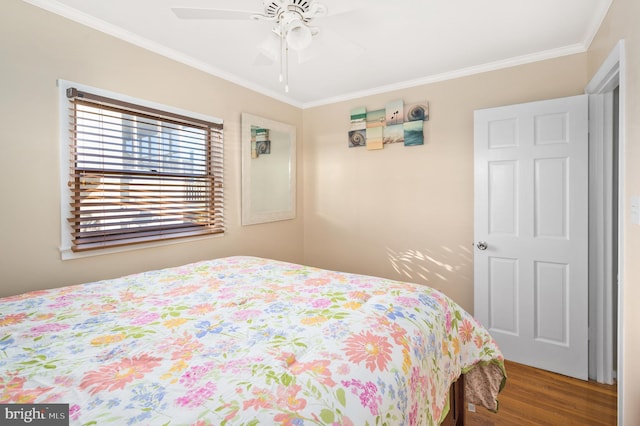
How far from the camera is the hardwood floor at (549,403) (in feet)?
6.06

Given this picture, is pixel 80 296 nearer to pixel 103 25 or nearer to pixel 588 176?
pixel 103 25

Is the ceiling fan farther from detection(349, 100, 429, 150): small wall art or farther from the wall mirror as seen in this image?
detection(349, 100, 429, 150): small wall art

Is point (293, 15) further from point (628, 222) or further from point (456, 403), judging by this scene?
point (456, 403)

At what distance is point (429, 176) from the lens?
3.00 metres

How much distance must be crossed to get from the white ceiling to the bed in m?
1.54

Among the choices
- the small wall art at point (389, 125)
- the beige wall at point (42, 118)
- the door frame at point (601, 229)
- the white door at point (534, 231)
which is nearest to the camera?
the beige wall at point (42, 118)

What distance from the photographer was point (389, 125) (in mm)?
3191

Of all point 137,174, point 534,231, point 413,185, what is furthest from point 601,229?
point 137,174

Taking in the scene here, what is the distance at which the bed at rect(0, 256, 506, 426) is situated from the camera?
0.72 metres

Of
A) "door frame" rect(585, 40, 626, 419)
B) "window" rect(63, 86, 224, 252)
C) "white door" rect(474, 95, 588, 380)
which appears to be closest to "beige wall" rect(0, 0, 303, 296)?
"window" rect(63, 86, 224, 252)

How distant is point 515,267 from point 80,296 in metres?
2.93

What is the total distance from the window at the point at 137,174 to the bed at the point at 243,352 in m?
0.56

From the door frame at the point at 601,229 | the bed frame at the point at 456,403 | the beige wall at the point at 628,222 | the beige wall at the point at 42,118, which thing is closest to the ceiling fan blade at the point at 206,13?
the beige wall at the point at 42,118

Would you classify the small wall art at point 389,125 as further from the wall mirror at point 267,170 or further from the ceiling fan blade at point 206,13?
the ceiling fan blade at point 206,13
